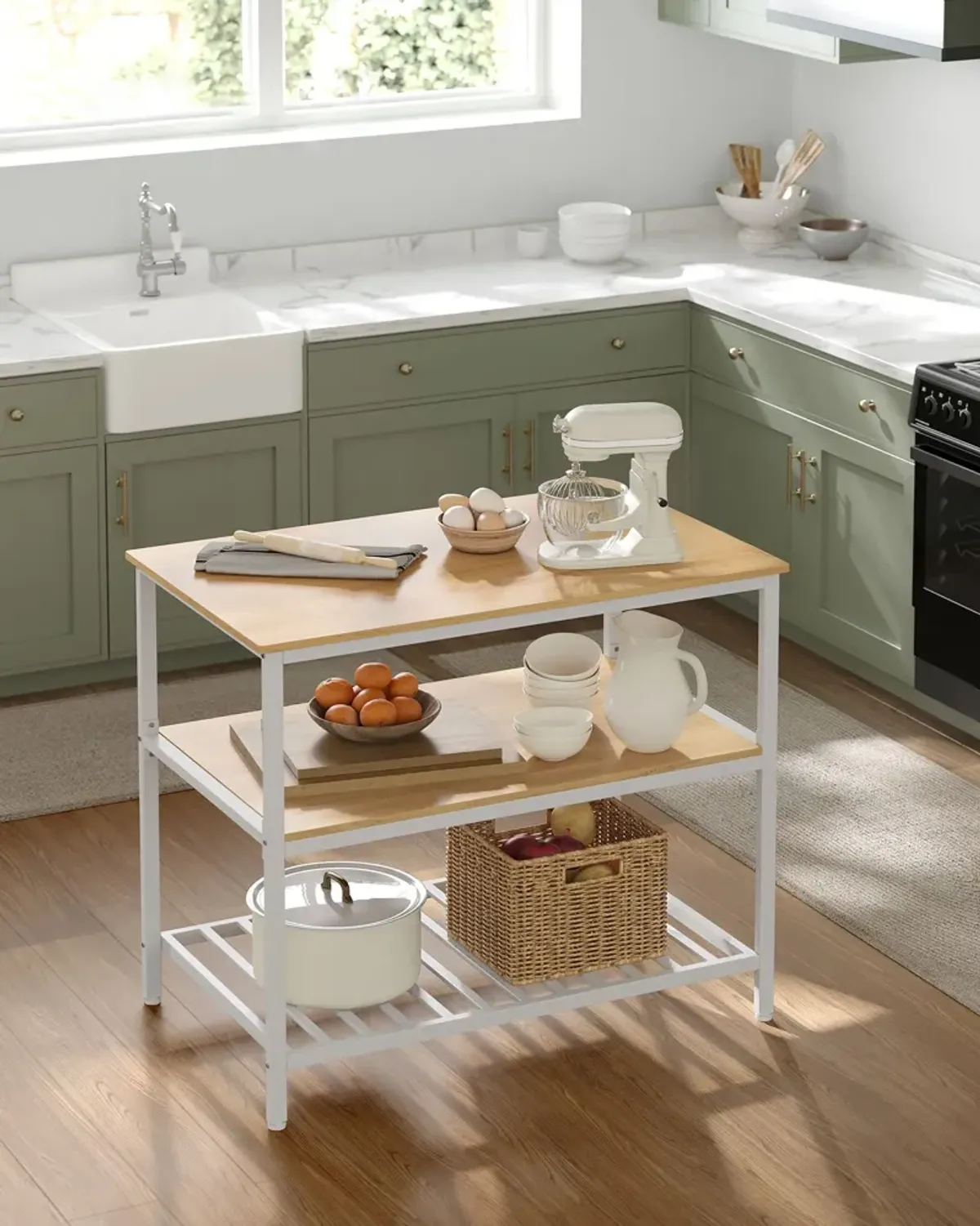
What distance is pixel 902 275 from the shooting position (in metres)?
5.96

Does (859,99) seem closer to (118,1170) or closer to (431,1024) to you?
(431,1024)

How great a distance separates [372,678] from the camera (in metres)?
3.72

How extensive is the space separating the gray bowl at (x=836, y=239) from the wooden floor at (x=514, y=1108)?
2.31 metres

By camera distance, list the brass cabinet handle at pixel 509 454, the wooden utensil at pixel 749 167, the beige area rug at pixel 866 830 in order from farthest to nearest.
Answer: the wooden utensil at pixel 749 167 < the brass cabinet handle at pixel 509 454 < the beige area rug at pixel 866 830

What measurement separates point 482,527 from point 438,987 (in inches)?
33.7

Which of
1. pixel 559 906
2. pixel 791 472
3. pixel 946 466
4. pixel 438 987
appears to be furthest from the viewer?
pixel 791 472

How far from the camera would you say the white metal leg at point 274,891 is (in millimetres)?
3393

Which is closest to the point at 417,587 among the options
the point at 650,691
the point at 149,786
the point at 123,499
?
the point at 650,691

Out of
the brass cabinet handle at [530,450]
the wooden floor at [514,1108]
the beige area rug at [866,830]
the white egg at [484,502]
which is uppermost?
the white egg at [484,502]

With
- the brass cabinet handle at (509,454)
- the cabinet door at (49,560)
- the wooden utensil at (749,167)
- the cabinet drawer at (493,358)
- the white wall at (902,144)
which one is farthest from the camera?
the wooden utensil at (749,167)

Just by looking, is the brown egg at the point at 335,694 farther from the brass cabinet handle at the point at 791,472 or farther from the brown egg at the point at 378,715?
the brass cabinet handle at the point at 791,472

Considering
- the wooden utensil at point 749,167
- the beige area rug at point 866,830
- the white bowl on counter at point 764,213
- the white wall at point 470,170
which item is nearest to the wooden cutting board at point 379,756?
the beige area rug at point 866,830

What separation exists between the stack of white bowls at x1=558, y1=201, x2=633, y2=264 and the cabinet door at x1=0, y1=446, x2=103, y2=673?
1556 mm

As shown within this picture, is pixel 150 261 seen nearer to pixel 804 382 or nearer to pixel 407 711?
pixel 804 382
